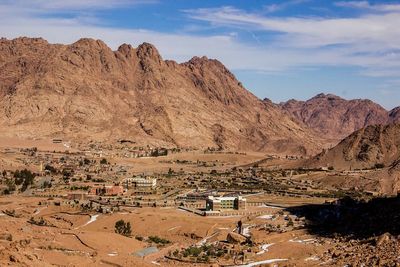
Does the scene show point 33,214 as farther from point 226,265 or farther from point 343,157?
point 343,157

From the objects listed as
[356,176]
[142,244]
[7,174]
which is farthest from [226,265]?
[7,174]

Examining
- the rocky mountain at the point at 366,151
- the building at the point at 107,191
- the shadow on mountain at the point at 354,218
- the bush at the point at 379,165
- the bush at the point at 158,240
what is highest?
the rocky mountain at the point at 366,151

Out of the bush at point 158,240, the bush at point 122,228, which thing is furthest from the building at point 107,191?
the bush at point 158,240

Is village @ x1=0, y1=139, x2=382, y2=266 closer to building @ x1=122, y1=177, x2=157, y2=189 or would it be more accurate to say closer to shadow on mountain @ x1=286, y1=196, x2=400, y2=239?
building @ x1=122, y1=177, x2=157, y2=189

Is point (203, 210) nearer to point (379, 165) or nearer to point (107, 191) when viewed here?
point (107, 191)

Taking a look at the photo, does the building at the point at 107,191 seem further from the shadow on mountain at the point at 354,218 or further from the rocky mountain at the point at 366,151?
the rocky mountain at the point at 366,151

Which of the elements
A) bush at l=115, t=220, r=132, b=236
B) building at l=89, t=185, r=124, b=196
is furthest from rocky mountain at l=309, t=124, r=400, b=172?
bush at l=115, t=220, r=132, b=236

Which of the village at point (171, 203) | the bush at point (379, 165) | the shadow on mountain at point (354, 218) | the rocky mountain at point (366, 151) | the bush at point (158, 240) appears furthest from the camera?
the rocky mountain at point (366, 151)
